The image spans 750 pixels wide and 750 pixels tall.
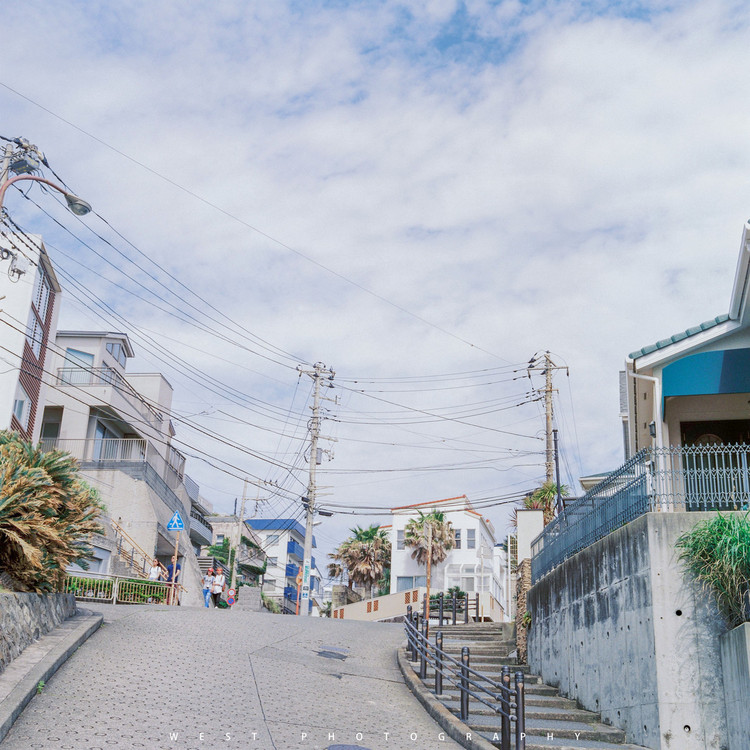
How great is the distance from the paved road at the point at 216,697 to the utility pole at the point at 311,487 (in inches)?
801

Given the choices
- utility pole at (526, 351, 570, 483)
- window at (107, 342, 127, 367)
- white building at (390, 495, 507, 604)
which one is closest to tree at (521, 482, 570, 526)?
utility pole at (526, 351, 570, 483)

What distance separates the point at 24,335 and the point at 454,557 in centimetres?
3500

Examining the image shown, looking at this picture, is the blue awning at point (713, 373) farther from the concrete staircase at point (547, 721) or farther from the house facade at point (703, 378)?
the concrete staircase at point (547, 721)

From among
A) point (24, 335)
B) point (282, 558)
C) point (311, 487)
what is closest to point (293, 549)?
point (282, 558)

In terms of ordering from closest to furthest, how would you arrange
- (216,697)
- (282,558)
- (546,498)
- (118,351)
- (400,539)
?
(216,697) → (546,498) → (118,351) → (400,539) → (282,558)

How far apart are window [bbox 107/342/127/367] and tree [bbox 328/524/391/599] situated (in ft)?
74.6

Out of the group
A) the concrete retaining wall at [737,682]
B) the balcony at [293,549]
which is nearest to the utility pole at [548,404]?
the concrete retaining wall at [737,682]

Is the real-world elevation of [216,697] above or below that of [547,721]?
above

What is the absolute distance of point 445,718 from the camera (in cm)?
1177

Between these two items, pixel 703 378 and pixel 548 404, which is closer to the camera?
pixel 703 378

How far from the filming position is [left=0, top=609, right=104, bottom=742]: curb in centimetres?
909

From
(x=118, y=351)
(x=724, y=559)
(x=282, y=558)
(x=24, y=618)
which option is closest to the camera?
(x=724, y=559)

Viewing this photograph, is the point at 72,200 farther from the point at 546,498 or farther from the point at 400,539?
the point at 400,539

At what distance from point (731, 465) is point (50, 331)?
29.7 m
